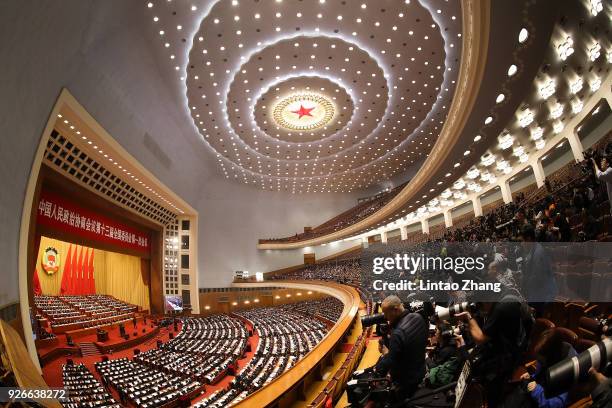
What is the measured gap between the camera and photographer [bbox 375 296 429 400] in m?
2.06

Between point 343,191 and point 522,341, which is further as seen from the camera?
point 343,191

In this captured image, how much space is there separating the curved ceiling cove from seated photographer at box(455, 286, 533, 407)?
10.6 meters

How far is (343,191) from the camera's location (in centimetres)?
3020

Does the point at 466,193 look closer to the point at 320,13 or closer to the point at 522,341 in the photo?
the point at 320,13

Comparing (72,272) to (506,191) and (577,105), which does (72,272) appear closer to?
(506,191)

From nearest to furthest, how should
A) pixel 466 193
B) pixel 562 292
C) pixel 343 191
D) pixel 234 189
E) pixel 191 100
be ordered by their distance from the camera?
pixel 562 292 < pixel 191 100 < pixel 466 193 < pixel 234 189 < pixel 343 191

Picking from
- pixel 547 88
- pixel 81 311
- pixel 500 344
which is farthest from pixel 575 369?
pixel 81 311

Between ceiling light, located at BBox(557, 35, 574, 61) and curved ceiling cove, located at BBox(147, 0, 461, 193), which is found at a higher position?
curved ceiling cove, located at BBox(147, 0, 461, 193)

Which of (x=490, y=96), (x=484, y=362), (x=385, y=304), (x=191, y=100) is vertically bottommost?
(x=484, y=362)

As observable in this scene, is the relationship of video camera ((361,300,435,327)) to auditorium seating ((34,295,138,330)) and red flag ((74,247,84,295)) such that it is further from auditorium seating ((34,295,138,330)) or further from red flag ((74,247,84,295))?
red flag ((74,247,84,295))

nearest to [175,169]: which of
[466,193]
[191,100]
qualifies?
[191,100]

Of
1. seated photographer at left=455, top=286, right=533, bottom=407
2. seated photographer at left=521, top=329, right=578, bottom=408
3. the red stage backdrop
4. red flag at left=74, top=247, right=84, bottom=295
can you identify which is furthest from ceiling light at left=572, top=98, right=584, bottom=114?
red flag at left=74, top=247, right=84, bottom=295

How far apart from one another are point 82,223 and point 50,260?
6.90 m

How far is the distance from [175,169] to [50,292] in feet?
31.5
